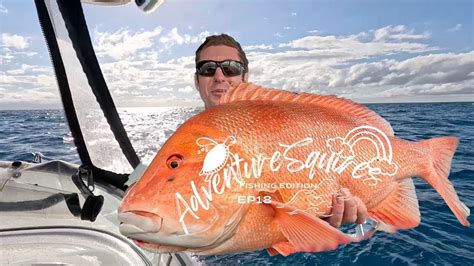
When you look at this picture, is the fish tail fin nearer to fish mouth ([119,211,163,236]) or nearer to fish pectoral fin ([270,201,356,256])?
fish pectoral fin ([270,201,356,256])

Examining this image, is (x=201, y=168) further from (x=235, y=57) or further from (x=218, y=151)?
(x=235, y=57)

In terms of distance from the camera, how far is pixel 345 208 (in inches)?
27.4

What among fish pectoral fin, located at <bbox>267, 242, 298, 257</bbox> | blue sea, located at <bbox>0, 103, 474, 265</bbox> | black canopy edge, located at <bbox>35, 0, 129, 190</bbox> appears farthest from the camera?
blue sea, located at <bbox>0, 103, 474, 265</bbox>

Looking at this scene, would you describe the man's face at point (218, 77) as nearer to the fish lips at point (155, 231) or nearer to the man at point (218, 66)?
the man at point (218, 66)

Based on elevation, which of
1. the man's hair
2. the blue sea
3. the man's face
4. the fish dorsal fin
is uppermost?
the man's hair

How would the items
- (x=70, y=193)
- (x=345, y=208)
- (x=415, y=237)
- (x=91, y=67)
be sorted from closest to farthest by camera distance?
(x=345, y=208), (x=70, y=193), (x=91, y=67), (x=415, y=237)

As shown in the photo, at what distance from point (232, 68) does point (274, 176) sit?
48 centimetres

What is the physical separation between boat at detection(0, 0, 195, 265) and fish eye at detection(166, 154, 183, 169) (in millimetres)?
729

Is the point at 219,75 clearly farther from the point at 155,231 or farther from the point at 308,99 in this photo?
the point at 155,231

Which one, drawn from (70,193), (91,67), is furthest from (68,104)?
(70,193)

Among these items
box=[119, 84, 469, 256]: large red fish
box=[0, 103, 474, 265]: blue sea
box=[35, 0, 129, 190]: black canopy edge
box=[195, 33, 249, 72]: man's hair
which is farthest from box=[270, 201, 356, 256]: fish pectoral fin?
Answer: box=[35, 0, 129, 190]: black canopy edge

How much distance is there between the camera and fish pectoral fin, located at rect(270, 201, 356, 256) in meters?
0.65

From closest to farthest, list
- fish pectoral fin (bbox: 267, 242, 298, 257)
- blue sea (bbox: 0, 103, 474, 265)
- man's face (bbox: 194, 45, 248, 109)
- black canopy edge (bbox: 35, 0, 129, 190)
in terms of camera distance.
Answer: fish pectoral fin (bbox: 267, 242, 298, 257)
man's face (bbox: 194, 45, 248, 109)
black canopy edge (bbox: 35, 0, 129, 190)
blue sea (bbox: 0, 103, 474, 265)

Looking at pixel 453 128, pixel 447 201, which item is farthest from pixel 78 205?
pixel 453 128
